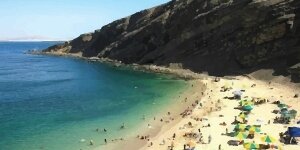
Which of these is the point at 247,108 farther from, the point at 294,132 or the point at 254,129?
the point at 294,132

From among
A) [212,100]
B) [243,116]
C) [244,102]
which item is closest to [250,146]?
[243,116]

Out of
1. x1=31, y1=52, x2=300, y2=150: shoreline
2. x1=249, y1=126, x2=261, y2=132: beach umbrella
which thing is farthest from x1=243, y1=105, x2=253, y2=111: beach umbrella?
x1=249, y1=126, x2=261, y2=132: beach umbrella

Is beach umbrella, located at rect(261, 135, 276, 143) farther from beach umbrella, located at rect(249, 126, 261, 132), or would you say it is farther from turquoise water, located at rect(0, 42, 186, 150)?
turquoise water, located at rect(0, 42, 186, 150)

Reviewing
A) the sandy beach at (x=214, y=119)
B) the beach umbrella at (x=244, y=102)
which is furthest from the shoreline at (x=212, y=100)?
the beach umbrella at (x=244, y=102)

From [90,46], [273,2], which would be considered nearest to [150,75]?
[273,2]

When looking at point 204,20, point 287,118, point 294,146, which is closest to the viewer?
point 294,146

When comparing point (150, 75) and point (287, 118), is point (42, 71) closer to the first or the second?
point (150, 75)

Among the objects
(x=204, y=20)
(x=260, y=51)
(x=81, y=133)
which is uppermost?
(x=204, y=20)
